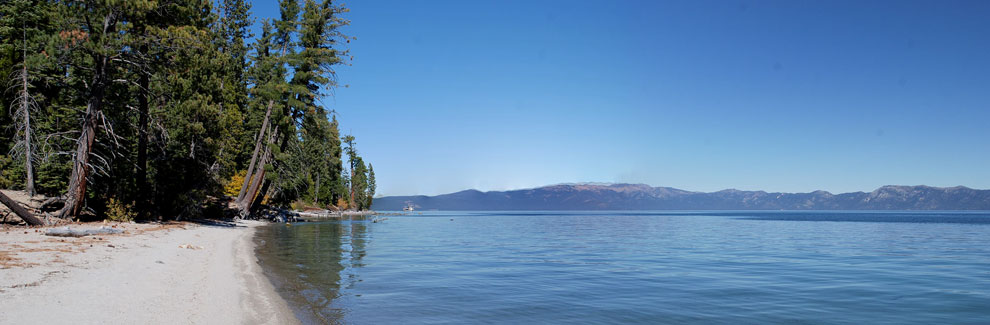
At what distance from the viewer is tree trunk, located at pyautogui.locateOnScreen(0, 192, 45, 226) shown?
1957 centimetres

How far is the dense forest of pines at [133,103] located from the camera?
2195 centimetres

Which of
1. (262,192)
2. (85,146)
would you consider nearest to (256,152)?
(262,192)

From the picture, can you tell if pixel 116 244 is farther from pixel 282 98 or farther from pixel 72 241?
pixel 282 98

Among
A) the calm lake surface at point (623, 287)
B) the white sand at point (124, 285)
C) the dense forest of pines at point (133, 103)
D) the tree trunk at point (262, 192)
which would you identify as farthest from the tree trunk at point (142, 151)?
the tree trunk at point (262, 192)

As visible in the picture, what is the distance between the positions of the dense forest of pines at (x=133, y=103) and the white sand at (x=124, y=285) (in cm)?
832

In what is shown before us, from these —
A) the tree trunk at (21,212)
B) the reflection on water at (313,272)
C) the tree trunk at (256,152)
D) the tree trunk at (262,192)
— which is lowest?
the reflection on water at (313,272)

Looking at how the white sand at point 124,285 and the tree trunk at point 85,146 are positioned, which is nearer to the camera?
the white sand at point 124,285

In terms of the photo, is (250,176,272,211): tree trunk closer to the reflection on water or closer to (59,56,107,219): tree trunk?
the reflection on water

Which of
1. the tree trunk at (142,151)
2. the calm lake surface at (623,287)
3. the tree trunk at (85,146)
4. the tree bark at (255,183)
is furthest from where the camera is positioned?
the tree bark at (255,183)

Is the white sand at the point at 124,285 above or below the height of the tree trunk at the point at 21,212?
below

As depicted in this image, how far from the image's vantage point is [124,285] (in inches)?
383

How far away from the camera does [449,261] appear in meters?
20.3

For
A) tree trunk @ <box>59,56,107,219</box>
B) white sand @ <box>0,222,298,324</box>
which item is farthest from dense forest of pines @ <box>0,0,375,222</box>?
white sand @ <box>0,222,298,324</box>

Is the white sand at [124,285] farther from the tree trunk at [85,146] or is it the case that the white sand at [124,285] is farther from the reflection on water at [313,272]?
the tree trunk at [85,146]
